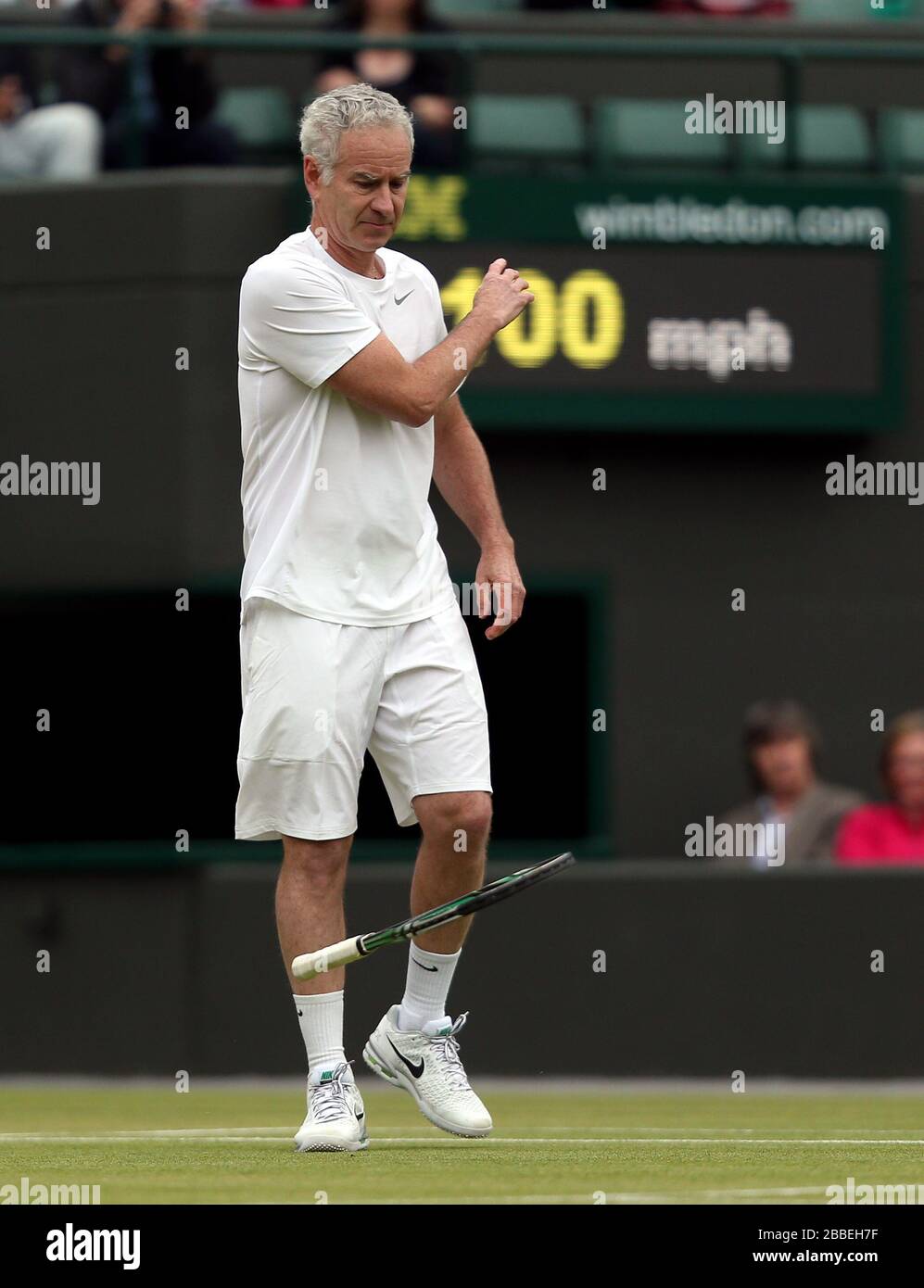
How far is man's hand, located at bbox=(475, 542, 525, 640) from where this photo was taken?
576cm

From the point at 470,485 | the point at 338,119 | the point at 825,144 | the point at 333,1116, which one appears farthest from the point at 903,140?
the point at 333,1116

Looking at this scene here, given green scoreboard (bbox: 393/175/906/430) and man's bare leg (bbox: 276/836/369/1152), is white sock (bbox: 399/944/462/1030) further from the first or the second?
green scoreboard (bbox: 393/175/906/430)

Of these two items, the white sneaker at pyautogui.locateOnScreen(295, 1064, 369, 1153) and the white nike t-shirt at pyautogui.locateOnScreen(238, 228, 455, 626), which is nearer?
the white sneaker at pyautogui.locateOnScreen(295, 1064, 369, 1153)

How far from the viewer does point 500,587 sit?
5.80m

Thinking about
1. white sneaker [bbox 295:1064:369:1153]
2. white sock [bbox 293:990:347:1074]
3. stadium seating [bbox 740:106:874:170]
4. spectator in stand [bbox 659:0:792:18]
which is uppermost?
spectator in stand [bbox 659:0:792:18]

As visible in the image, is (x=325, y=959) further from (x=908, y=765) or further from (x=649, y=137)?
(x=649, y=137)

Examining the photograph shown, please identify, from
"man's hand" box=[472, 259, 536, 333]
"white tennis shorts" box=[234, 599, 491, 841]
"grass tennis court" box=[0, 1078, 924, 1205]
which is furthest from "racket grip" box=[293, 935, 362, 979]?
"man's hand" box=[472, 259, 536, 333]

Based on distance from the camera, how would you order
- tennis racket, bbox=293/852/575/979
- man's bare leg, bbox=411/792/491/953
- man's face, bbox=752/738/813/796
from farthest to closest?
man's face, bbox=752/738/813/796, man's bare leg, bbox=411/792/491/953, tennis racket, bbox=293/852/575/979

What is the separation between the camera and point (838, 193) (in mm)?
11383

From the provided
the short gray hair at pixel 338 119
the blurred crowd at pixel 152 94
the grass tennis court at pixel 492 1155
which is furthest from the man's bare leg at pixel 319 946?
the blurred crowd at pixel 152 94

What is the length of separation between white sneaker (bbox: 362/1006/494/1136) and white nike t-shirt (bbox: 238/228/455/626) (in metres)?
0.93

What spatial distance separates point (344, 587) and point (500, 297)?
2.37ft

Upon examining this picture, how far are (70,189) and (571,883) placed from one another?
11.9 feet
